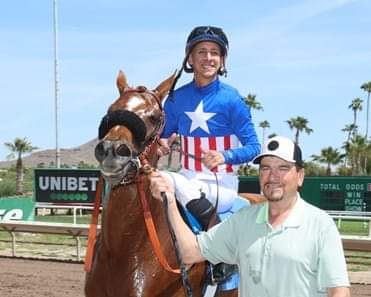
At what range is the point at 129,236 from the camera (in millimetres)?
4141

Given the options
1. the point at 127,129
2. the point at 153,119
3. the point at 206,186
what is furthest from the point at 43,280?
the point at 127,129

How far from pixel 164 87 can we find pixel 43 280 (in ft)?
24.5

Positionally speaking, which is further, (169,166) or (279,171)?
(169,166)

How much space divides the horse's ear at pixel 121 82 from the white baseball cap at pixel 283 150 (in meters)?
1.39

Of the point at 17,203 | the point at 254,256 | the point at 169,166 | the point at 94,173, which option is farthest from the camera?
the point at 94,173

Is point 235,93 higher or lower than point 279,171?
higher

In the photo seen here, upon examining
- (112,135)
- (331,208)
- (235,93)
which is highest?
(235,93)

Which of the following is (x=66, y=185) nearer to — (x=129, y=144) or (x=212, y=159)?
(x=212, y=159)

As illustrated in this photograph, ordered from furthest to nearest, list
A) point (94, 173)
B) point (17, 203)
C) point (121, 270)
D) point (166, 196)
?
point (94, 173), point (17, 203), point (121, 270), point (166, 196)

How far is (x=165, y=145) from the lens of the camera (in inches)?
180

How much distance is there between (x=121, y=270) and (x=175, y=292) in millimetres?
385

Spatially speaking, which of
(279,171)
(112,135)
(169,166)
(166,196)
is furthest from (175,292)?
(169,166)

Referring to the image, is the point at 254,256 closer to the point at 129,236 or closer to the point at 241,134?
the point at 129,236

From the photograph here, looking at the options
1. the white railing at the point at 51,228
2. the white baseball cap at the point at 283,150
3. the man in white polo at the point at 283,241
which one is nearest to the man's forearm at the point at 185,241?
the man in white polo at the point at 283,241
